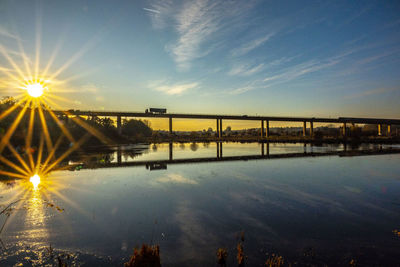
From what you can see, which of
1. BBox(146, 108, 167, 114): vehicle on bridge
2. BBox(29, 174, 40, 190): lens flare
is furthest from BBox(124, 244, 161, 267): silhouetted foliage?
BBox(146, 108, 167, 114): vehicle on bridge

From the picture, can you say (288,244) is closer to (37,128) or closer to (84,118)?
(37,128)

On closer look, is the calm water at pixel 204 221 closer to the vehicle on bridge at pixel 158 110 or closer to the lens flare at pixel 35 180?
the lens flare at pixel 35 180

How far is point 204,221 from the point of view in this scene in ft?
30.6

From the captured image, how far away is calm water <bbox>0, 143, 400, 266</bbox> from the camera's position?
6.69m

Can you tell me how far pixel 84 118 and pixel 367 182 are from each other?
362 feet

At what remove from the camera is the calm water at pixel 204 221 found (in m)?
6.69

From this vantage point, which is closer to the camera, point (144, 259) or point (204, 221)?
point (144, 259)

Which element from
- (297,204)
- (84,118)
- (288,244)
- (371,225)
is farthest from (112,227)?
(84,118)

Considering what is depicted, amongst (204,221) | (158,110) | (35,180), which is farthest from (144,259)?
(158,110)

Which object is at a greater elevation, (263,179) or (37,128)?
(37,128)

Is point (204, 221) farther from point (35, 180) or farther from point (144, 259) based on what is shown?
point (35, 180)

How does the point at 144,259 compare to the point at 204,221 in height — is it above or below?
above

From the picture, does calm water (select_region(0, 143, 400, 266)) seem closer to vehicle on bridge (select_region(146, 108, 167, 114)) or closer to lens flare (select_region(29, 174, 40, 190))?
lens flare (select_region(29, 174, 40, 190))

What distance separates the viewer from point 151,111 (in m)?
115
